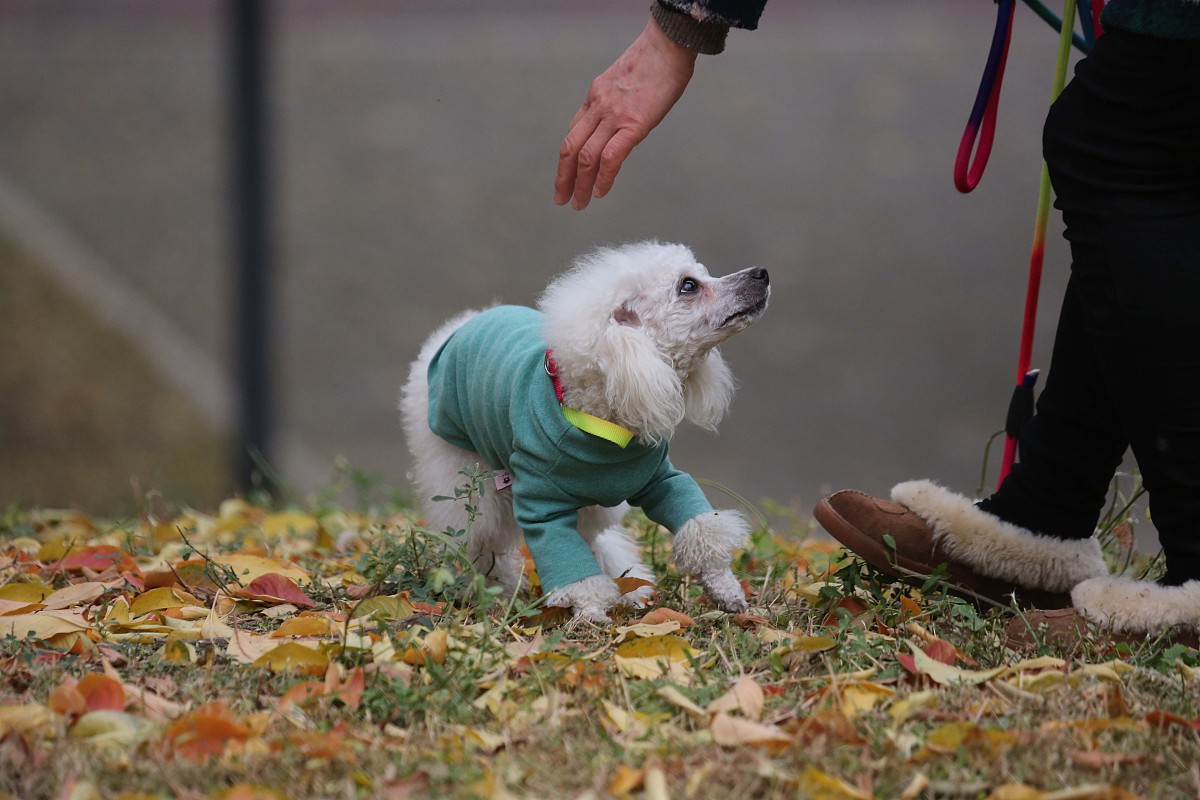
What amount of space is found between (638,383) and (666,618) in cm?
43

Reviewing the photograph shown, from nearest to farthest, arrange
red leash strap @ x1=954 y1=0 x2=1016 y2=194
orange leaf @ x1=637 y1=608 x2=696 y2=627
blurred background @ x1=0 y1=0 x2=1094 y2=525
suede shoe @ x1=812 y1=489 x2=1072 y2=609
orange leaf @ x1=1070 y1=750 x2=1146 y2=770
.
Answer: orange leaf @ x1=1070 y1=750 x2=1146 y2=770
orange leaf @ x1=637 y1=608 x2=696 y2=627
suede shoe @ x1=812 y1=489 x2=1072 y2=609
red leash strap @ x1=954 y1=0 x2=1016 y2=194
blurred background @ x1=0 y1=0 x2=1094 y2=525

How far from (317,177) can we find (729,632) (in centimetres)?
495

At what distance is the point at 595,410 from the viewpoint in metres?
2.24

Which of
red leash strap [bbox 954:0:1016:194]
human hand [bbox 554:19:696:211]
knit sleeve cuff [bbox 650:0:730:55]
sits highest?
knit sleeve cuff [bbox 650:0:730:55]

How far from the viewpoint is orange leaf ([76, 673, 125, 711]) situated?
66.1 inches

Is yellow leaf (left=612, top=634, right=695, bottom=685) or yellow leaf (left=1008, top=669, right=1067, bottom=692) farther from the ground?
yellow leaf (left=612, top=634, right=695, bottom=685)

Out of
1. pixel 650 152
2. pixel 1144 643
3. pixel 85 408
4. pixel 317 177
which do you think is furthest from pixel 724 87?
pixel 1144 643

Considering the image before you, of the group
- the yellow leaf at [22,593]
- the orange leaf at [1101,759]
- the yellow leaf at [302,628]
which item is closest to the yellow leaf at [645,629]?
the yellow leaf at [302,628]

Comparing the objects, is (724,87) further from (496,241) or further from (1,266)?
(1,266)

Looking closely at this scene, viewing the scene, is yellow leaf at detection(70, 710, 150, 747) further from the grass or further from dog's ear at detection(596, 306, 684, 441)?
dog's ear at detection(596, 306, 684, 441)

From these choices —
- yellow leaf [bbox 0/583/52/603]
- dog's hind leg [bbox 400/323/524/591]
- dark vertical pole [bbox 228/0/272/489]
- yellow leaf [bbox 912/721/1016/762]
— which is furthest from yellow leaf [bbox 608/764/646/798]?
dark vertical pole [bbox 228/0/272/489]

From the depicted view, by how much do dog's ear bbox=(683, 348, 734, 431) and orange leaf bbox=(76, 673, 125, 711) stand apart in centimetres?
117

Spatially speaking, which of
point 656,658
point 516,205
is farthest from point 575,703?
point 516,205

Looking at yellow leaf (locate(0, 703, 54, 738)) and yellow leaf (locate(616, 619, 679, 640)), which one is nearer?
yellow leaf (locate(0, 703, 54, 738))
